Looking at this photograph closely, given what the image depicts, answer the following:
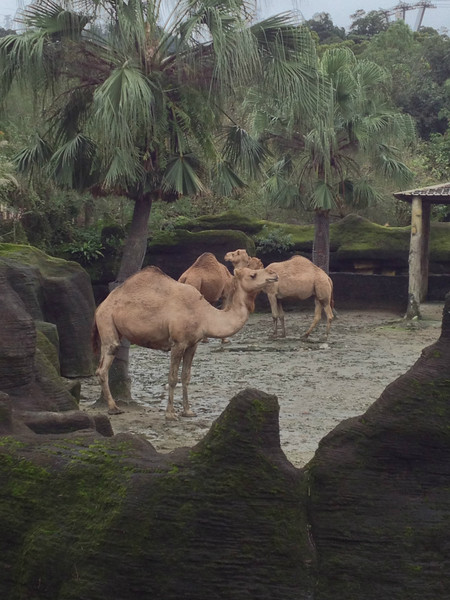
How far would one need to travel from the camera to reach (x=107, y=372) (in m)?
9.73

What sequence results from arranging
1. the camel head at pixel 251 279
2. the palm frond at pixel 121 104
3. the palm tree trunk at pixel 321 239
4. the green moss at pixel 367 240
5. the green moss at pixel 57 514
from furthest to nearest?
the green moss at pixel 367 240
the palm tree trunk at pixel 321 239
the camel head at pixel 251 279
the palm frond at pixel 121 104
the green moss at pixel 57 514

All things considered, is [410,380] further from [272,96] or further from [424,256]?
[424,256]

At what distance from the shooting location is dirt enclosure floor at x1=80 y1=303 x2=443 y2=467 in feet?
30.0

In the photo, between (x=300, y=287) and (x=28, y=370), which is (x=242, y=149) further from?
(x=28, y=370)

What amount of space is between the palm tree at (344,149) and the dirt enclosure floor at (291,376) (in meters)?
3.14

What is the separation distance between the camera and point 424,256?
76.2ft

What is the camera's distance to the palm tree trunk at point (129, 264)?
1059 cm

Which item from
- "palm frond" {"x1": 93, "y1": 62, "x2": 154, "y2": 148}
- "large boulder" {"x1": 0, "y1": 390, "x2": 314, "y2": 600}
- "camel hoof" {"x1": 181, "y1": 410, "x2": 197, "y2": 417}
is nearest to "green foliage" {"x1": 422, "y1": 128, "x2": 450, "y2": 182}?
"palm frond" {"x1": 93, "y1": 62, "x2": 154, "y2": 148}

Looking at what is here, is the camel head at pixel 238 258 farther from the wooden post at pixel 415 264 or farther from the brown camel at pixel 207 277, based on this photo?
the wooden post at pixel 415 264

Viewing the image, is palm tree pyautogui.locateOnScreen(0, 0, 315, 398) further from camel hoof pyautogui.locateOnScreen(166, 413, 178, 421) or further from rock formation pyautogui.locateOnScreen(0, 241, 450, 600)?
rock formation pyautogui.locateOnScreen(0, 241, 450, 600)

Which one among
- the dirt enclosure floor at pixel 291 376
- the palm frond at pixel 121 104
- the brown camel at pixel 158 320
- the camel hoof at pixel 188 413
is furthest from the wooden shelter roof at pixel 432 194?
the camel hoof at pixel 188 413

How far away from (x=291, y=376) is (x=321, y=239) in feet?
30.4

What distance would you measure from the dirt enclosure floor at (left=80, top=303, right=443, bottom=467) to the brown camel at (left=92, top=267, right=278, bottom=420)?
2.33ft

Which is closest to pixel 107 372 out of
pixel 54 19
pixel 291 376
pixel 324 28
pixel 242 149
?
pixel 242 149
